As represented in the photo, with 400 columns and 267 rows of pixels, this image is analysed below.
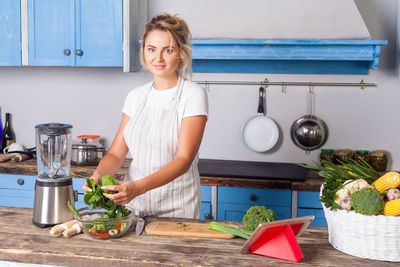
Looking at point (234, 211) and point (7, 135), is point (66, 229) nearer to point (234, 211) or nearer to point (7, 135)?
point (234, 211)

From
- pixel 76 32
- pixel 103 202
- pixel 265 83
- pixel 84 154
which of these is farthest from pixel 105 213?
pixel 265 83

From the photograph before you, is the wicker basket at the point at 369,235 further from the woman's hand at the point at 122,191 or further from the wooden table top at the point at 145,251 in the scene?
the woman's hand at the point at 122,191

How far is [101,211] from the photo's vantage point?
1.62 m

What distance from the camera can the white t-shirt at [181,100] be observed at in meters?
1.95

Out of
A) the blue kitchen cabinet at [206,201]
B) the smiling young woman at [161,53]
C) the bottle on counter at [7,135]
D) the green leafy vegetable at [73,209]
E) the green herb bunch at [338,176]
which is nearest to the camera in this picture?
the green herb bunch at [338,176]

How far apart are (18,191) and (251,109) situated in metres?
1.76

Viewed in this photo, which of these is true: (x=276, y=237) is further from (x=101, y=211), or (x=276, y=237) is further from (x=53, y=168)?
(x=53, y=168)

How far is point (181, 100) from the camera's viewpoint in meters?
2.01

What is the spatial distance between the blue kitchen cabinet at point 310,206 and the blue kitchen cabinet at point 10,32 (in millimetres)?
2184

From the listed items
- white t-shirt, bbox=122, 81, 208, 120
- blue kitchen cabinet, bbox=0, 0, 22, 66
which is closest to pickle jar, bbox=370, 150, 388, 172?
white t-shirt, bbox=122, 81, 208, 120

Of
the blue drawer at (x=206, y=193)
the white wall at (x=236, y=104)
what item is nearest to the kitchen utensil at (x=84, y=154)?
the white wall at (x=236, y=104)

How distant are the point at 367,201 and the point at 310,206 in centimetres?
142

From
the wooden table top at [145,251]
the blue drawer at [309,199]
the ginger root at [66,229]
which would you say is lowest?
the blue drawer at [309,199]

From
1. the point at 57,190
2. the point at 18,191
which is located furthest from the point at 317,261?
the point at 18,191
